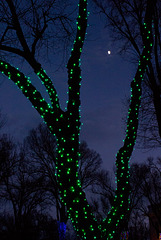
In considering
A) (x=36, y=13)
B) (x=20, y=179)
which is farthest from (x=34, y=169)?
(x=36, y=13)

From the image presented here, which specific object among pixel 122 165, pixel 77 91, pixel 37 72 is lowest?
pixel 122 165

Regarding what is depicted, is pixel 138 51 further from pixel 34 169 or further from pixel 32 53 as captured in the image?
pixel 34 169

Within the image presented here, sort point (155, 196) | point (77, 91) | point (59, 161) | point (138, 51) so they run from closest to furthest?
1. point (59, 161)
2. point (77, 91)
3. point (138, 51)
4. point (155, 196)

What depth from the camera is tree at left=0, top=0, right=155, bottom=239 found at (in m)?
4.25

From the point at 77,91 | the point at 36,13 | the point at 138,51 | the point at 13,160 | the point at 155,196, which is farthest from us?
the point at 155,196

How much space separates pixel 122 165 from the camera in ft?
15.1

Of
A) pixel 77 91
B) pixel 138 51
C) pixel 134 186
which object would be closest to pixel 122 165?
pixel 77 91

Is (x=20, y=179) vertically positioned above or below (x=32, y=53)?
above

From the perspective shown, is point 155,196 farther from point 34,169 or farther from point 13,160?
point 13,160

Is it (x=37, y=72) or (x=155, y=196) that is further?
(x=155, y=196)

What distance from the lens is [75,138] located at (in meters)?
4.70

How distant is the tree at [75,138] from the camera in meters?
4.25

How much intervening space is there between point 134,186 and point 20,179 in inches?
422

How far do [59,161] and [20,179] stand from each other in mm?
15923
